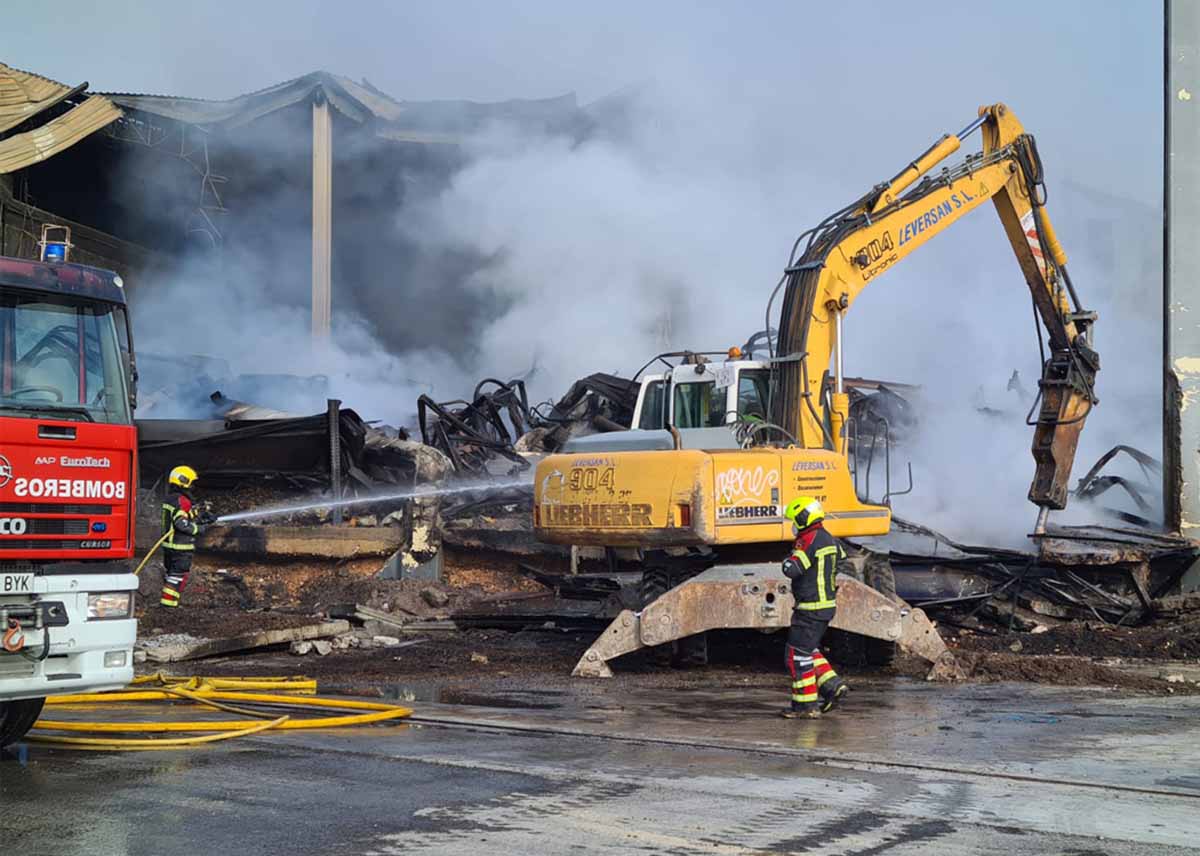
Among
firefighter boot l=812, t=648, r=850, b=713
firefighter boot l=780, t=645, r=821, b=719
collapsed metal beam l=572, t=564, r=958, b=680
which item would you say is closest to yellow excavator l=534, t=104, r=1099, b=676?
collapsed metal beam l=572, t=564, r=958, b=680

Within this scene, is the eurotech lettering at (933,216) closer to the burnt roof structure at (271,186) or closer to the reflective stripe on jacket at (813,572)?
the reflective stripe on jacket at (813,572)

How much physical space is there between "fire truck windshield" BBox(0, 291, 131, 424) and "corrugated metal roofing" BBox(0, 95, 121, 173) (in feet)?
40.7

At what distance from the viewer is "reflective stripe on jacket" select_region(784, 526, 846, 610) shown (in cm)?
923

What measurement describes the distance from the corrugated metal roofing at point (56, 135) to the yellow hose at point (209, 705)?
1052cm

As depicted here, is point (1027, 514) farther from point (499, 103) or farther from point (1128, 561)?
point (499, 103)

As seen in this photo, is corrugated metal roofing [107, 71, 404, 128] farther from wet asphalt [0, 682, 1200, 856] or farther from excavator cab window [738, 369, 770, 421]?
wet asphalt [0, 682, 1200, 856]

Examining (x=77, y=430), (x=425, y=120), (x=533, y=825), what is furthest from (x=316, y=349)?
(x=533, y=825)

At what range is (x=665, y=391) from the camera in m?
Result: 12.2

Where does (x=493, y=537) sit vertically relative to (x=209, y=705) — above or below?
above

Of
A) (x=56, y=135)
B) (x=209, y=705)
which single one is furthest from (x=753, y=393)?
(x=56, y=135)

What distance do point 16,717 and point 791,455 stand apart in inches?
239

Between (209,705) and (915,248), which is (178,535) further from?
(915,248)

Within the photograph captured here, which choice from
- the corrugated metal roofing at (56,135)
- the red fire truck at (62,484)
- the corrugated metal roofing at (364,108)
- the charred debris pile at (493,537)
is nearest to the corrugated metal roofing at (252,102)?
the corrugated metal roofing at (364,108)

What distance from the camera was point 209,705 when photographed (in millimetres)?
9047
